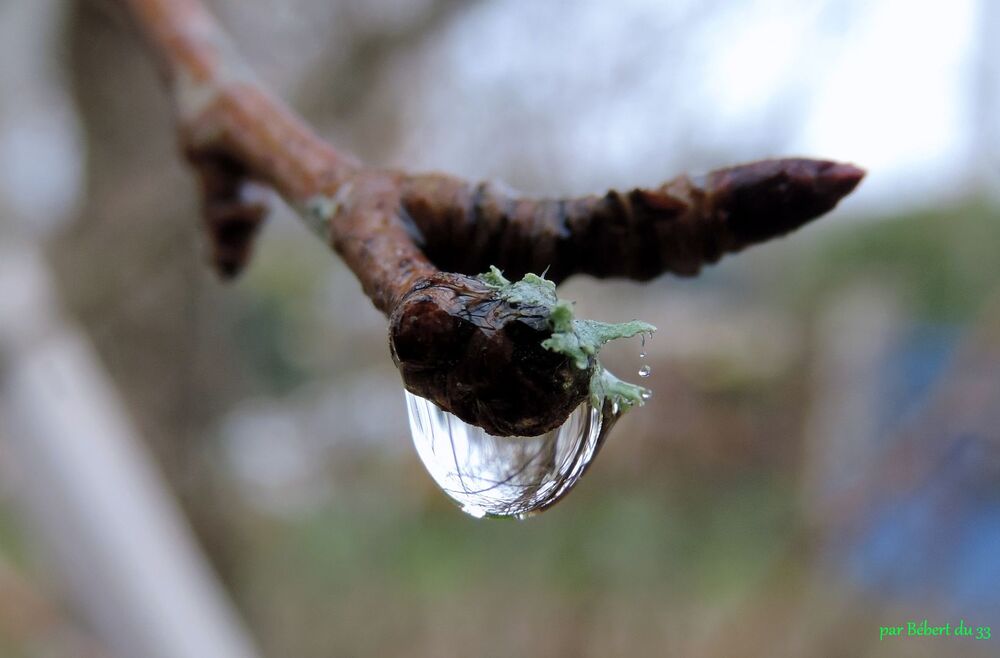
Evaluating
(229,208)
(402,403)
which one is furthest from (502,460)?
(402,403)

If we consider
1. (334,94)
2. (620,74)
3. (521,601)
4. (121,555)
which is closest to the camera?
(121,555)

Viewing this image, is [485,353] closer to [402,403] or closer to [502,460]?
[502,460]

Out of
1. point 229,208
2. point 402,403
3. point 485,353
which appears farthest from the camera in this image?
point 402,403

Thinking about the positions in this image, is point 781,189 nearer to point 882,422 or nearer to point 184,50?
point 184,50

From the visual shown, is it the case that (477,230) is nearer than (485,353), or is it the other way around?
(485,353)

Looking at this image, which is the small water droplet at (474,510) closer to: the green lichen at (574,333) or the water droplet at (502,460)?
the water droplet at (502,460)

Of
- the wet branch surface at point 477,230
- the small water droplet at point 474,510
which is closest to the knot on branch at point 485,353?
the wet branch surface at point 477,230

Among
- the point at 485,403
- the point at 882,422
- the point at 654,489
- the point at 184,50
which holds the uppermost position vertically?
the point at 882,422

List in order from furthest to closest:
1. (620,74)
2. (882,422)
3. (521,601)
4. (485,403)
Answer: (882,422) < (521,601) < (620,74) < (485,403)

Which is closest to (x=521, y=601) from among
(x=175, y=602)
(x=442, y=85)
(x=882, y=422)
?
(x=175, y=602)
